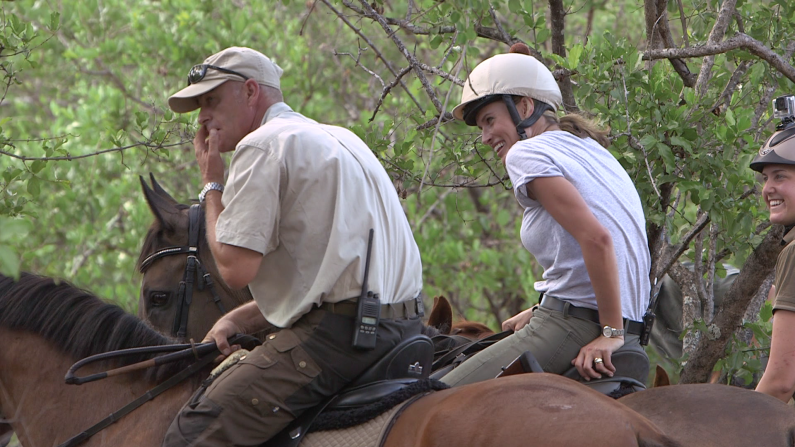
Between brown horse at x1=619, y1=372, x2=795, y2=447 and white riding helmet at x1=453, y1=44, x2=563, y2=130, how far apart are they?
1342 millimetres

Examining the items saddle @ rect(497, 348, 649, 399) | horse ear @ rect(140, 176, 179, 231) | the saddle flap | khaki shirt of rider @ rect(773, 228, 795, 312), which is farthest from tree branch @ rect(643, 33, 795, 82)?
horse ear @ rect(140, 176, 179, 231)

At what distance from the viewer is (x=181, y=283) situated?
15.2ft

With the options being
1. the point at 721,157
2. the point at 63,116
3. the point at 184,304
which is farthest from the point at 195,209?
the point at 63,116

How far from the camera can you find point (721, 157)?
13.8ft

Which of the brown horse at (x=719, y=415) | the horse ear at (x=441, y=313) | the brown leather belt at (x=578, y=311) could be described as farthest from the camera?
the horse ear at (x=441, y=313)

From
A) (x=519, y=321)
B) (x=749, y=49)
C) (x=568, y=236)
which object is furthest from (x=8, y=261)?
(x=749, y=49)

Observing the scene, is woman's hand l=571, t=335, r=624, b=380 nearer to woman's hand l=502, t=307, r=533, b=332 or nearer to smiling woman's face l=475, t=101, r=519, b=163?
woman's hand l=502, t=307, r=533, b=332

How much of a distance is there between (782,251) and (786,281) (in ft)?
0.49

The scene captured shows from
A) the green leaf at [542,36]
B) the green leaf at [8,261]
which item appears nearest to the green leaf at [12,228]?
the green leaf at [8,261]

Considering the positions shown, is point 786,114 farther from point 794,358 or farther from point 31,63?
point 31,63

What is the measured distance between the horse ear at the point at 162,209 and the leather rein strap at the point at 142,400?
165cm

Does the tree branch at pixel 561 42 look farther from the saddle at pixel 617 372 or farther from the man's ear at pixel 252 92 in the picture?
the man's ear at pixel 252 92

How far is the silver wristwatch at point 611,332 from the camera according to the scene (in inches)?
124

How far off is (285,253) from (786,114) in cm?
215
